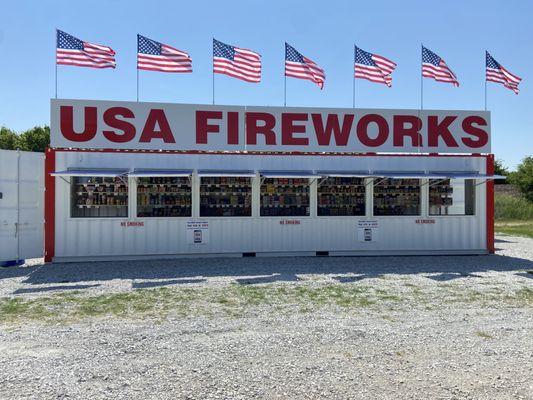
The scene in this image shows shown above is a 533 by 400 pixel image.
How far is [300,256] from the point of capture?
51.1 ft

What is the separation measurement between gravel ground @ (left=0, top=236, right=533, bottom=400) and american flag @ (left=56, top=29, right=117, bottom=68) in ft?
23.8

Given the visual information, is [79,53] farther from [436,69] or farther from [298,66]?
[436,69]

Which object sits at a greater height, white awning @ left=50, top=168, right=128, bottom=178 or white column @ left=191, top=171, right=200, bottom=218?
white awning @ left=50, top=168, right=128, bottom=178

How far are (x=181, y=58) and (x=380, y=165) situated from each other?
7316 mm

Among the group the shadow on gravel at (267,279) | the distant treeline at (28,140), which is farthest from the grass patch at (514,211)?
the distant treeline at (28,140)

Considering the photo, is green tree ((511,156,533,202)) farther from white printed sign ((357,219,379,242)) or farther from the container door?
the container door

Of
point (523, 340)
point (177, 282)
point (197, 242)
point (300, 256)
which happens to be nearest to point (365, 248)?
point (300, 256)


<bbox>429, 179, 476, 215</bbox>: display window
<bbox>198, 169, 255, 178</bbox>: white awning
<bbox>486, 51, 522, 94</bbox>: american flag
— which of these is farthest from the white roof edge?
<bbox>486, 51, 522, 94</bbox>: american flag

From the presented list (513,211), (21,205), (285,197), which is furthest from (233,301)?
(513,211)

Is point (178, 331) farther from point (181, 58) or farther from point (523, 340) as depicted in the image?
point (181, 58)

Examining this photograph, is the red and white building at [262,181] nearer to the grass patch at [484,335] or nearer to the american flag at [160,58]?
the american flag at [160,58]

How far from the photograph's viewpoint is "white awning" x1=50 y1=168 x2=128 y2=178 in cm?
1362

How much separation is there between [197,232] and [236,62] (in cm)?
578

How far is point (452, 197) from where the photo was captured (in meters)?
16.3
